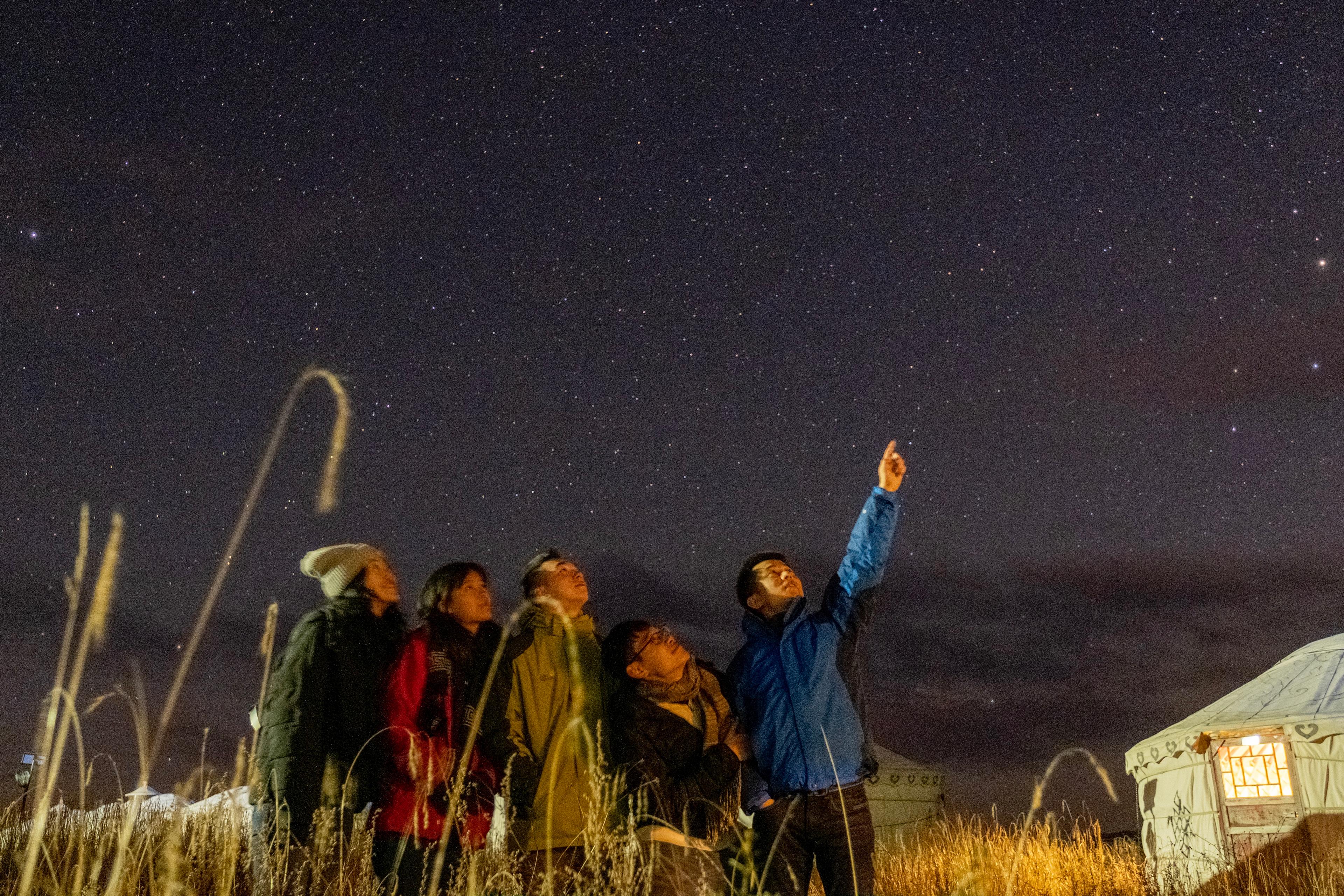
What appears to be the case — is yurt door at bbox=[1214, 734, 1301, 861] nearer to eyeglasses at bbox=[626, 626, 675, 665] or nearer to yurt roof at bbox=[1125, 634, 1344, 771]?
yurt roof at bbox=[1125, 634, 1344, 771]

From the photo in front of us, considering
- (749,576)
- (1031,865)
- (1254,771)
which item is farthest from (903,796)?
(749,576)

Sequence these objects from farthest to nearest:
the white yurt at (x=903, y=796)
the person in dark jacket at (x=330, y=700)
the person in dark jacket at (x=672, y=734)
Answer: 1. the white yurt at (x=903, y=796)
2. the person in dark jacket at (x=672, y=734)
3. the person in dark jacket at (x=330, y=700)

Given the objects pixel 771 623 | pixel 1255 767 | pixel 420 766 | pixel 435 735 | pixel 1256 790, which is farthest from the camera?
pixel 1255 767

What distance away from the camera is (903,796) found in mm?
16703

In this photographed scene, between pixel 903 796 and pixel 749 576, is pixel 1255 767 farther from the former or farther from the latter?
pixel 749 576

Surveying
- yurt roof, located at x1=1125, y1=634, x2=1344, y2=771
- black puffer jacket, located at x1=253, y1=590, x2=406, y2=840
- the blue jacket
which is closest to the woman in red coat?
black puffer jacket, located at x1=253, y1=590, x2=406, y2=840

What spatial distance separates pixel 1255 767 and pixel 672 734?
9514 mm

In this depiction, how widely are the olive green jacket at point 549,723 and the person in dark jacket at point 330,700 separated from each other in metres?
0.43

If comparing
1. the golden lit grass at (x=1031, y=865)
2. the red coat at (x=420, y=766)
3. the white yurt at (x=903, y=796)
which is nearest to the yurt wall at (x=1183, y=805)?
the golden lit grass at (x=1031, y=865)

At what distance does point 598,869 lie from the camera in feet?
7.61

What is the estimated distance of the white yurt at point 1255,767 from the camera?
9.71 meters

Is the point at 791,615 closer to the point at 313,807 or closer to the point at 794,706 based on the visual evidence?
the point at 794,706

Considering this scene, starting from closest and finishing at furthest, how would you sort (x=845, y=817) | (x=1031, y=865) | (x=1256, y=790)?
(x=845, y=817)
(x=1031, y=865)
(x=1256, y=790)

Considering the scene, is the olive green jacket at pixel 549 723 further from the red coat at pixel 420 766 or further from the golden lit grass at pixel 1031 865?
the golden lit grass at pixel 1031 865
